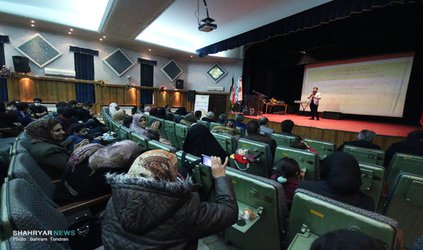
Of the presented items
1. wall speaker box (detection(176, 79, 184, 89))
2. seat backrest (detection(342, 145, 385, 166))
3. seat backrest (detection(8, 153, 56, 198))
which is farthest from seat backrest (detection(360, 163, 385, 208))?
wall speaker box (detection(176, 79, 184, 89))

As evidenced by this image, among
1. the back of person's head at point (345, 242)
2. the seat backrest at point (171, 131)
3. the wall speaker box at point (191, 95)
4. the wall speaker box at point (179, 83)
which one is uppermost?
the wall speaker box at point (179, 83)

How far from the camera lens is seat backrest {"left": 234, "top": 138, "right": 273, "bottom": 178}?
238cm

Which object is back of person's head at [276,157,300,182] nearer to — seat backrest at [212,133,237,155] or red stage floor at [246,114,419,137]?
seat backrest at [212,133,237,155]

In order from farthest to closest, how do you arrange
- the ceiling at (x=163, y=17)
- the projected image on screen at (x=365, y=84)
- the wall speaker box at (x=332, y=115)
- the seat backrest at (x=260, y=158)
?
the wall speaker box at (x=332, y=115) < the projected image on screen at (x=365, y=84) < the ceiling at (x=163, y=17) < the seat backrest at (x=260, y=158)

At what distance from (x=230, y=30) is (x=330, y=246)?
764 centimetres

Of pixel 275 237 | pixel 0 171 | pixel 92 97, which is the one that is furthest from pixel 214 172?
pixel 92 97

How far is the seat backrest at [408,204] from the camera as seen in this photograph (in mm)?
1428

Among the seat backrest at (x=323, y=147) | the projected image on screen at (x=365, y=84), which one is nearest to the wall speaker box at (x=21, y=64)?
the seat backrest at (x=323, y=147)

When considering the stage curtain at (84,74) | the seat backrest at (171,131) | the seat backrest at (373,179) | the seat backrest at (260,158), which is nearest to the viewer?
the seat backrest at (373,179)

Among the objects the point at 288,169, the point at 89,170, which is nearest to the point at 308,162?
the point at 288,169

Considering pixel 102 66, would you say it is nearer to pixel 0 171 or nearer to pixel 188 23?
pixel 188 23

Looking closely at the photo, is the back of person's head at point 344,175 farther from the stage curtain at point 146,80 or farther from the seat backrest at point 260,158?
the stage curtain at point 146,80

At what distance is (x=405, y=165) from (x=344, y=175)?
1546 mm

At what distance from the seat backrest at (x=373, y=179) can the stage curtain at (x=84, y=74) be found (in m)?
10.4
